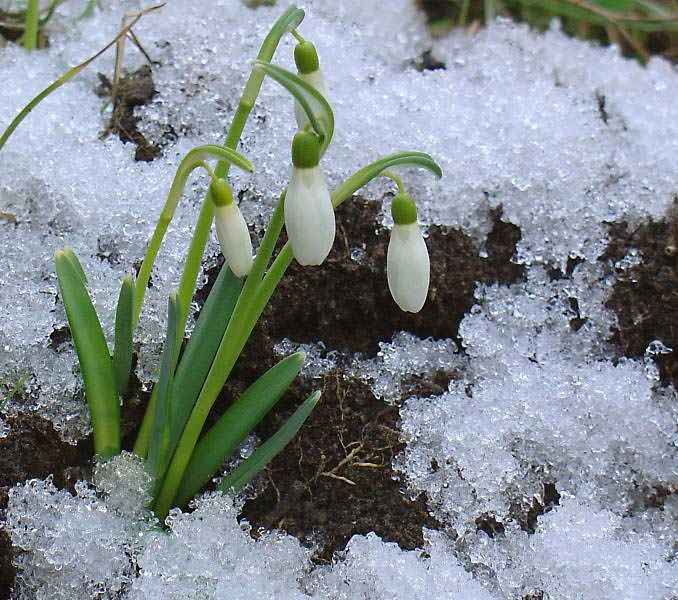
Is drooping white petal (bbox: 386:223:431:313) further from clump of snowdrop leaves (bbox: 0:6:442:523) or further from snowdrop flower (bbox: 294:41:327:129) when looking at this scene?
snowdrop flower (bbox: 294:41:327:129)

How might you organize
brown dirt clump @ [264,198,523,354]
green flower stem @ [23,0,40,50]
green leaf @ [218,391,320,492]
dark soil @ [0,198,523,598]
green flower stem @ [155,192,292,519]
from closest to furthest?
green flower stem @ [155,192,292,519], green leaf @ [218,391,320,492], dark soil @ [0,198,523,598], brown dirt clump @ [264,198,523,354], green flower stem @ [23,0,40,50]

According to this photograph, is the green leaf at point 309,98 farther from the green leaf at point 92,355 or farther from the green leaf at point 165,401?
the green leaf at point 92,355

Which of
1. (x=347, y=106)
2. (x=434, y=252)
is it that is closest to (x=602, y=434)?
(x=434, y=252)

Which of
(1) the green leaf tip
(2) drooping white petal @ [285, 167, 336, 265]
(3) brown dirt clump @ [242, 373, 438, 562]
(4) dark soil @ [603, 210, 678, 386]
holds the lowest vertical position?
(3) brown dirt clump @ [242, 373, 438, 562]

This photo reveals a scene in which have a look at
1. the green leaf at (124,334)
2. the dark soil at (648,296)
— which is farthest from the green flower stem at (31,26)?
the dark soil at (648,296)

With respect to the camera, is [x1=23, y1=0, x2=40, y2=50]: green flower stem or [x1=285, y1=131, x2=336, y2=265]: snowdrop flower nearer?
[x1=285, y1=131, x2=336, y2=265]: snowdrop flower

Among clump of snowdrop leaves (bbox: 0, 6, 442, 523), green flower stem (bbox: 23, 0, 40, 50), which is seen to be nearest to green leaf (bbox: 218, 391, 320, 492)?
clump of snowdrop leaves (bbox: 0, 6, 442, 523)
